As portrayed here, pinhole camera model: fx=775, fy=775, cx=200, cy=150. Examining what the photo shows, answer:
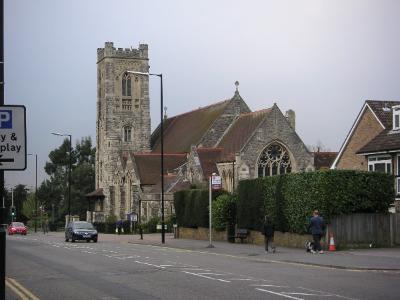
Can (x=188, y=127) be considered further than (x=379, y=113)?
Yes

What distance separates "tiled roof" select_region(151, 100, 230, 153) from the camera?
82812 mm

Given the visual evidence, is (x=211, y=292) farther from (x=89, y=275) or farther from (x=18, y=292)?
(x=89, y=275)

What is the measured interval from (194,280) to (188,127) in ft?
231

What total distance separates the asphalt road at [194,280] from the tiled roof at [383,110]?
19071mm

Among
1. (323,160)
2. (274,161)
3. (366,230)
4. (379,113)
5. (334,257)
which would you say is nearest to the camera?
(334,257)

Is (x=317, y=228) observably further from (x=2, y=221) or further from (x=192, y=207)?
(x=2, y=221)

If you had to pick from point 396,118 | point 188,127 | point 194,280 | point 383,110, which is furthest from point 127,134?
point 194,280

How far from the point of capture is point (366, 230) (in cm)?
3284

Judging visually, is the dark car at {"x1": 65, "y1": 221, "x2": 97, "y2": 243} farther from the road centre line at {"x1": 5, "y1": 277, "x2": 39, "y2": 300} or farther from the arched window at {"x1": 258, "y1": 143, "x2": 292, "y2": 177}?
the road centre line at {"x1": 5, "y1": 277, "x2": 39, "y2": 300}

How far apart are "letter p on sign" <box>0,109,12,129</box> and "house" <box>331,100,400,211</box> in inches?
1189

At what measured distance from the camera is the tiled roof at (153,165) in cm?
8031

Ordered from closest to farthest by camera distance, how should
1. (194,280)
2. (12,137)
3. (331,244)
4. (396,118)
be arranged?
(12,137) → (194,280) → (331,244) → (396,118)

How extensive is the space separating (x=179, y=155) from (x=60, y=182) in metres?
60.5

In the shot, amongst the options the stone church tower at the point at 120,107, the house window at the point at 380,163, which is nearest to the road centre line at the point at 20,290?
the house window at the point at 380,163
